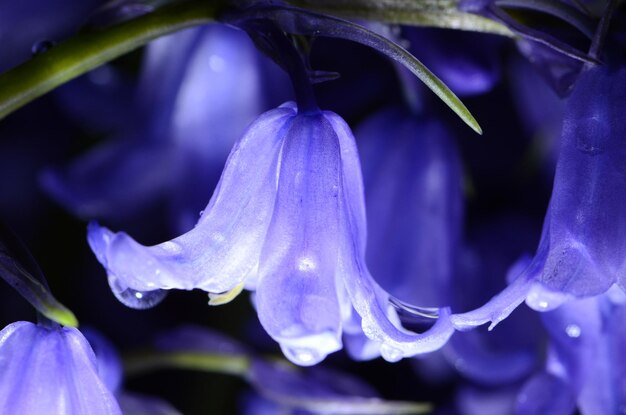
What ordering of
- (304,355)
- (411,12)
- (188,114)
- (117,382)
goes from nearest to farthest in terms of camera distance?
1. (304,355)
2. (411,12)
3. (117,382)
4. (188,114)

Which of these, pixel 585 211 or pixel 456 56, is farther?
pixel 456 56

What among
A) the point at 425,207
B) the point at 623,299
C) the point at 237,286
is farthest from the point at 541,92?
the point at 237,286

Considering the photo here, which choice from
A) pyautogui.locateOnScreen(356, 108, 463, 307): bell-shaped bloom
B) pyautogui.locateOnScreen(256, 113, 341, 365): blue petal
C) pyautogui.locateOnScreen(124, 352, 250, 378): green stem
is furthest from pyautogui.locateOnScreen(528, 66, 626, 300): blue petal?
pyautogui.locateOnScreen(124, 352, 250, 378): green stem

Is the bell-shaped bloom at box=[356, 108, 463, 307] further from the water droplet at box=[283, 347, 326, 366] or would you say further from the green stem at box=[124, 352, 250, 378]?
the water droplet at box=[283, 347, 326, 366]

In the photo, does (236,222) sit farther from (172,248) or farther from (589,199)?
(589,199)

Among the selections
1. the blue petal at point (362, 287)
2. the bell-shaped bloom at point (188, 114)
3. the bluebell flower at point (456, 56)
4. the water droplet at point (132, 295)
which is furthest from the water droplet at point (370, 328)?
the bell-shaped bloom at point (188, 114)

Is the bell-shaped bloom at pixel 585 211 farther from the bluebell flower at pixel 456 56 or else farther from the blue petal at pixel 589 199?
the bluebell flower at pixel 456 56

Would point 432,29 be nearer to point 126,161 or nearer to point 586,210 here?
point 586,210

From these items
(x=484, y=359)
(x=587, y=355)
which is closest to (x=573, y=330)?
(x=587, y=355)
